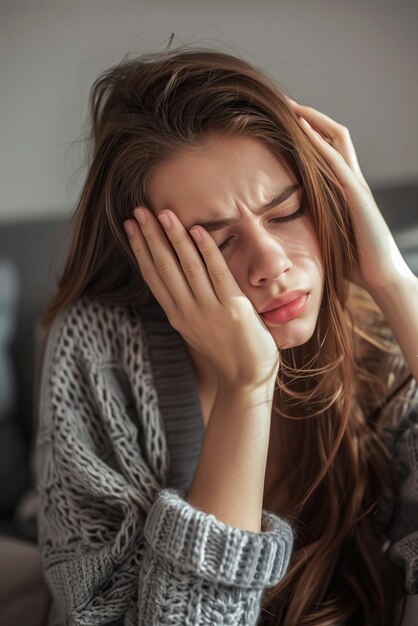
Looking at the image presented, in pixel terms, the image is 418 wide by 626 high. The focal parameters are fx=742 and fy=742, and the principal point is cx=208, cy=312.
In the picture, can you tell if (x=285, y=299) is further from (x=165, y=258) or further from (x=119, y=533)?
(x=119, y=533)

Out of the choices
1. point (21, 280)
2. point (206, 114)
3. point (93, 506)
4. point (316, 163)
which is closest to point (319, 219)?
point (316, 163)

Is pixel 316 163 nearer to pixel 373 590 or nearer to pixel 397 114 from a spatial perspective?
pixel 397 114

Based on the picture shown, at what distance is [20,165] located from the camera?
1051mm

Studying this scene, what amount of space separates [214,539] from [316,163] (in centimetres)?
44

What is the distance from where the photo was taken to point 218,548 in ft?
2.60

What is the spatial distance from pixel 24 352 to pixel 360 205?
78 cm

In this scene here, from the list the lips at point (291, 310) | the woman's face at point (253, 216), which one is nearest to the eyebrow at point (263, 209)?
the woman's face at point (253, 216)

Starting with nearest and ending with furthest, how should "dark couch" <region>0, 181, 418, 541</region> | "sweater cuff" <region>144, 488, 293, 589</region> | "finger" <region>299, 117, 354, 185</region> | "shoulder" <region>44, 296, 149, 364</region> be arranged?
"sweater cuff" <region>144, 488, 293, 589</region>
"finger" <region>299, 117, 354, 185</region>
"shoulder" <region>44, 296, 149, 364</region>
"dark couch" <region>0, 181, 418, 541</region>

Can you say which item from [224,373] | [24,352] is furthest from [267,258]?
[24,352]

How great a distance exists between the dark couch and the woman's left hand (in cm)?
48

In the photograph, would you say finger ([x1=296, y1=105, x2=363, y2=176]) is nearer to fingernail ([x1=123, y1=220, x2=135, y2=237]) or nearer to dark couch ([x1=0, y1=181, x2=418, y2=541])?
fingernail ([x1=123, y1=220, x2=135, y2=237])

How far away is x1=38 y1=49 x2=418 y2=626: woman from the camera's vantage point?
0.83 m

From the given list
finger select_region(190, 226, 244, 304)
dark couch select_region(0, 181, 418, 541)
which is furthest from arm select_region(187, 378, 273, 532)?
dark couch select_region(0, 181, 418, 541)

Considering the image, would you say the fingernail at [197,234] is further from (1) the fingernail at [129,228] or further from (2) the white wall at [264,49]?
(2) the white wall at [264,49]
